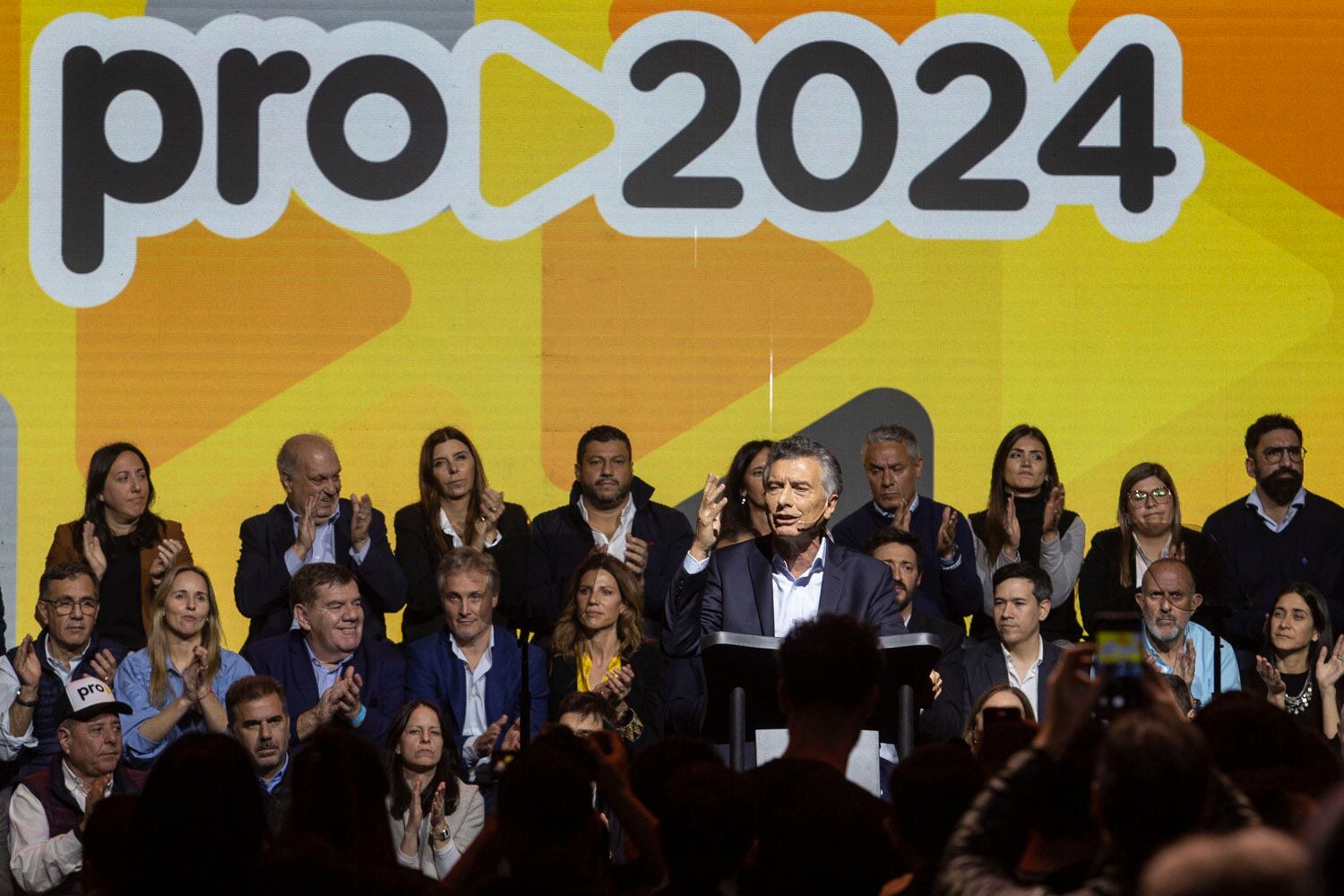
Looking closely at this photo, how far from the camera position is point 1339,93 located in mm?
6750

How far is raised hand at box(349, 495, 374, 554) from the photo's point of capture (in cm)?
590

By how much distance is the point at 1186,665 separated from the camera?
5.48 meters

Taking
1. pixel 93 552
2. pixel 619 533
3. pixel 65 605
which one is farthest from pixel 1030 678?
pixel 93 552

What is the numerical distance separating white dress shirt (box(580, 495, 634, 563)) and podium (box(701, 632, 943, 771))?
2351 mm

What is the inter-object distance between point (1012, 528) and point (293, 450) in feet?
8.43

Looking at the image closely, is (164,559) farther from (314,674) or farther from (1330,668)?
(1330,668)

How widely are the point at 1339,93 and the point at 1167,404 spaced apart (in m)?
1.42

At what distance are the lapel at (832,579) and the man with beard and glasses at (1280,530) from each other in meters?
2.46

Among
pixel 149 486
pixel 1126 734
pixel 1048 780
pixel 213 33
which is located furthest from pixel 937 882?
pixel 213 33

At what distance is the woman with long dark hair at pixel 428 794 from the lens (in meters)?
4.93

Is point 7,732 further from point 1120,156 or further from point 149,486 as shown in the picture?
point 1120,156

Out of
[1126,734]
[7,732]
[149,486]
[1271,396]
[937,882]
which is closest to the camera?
[1126,734]

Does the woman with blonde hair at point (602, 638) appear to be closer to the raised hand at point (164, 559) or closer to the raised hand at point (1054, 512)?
the raised hand at point (164, 559)

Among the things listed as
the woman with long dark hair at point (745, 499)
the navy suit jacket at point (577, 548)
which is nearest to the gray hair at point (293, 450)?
the navy suit jacket at point (577, 548)
